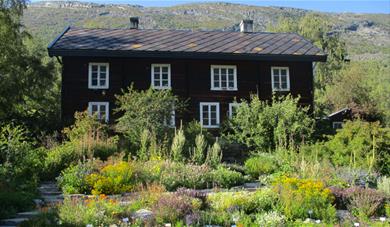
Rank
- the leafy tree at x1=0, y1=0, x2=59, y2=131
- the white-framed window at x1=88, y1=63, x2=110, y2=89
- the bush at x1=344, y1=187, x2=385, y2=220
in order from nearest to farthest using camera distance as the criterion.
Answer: the bush at x1=344, y1=187, x2=385, y2=220 → the leafy tree at x1=0, y1=0, x2=59, y2=131 → the white-framed window at x1=88, y1=63, x2=110, y2=89

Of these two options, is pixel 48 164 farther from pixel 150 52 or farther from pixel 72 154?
pixel 150 52

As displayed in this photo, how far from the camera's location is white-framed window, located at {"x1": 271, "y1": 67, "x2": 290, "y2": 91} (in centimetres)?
2708

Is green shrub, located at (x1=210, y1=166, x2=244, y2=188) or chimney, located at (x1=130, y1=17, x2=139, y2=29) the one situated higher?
chimney, located at (x1=130, y1=17, x2=139, y2=29)

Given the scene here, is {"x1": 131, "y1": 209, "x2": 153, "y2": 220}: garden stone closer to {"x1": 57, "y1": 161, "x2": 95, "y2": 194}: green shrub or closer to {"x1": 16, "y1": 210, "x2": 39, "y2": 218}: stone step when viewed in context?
{"x1": 16, "y1": 210, "x2": 39, "y2": 218}: stone step

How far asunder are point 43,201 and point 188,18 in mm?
139493

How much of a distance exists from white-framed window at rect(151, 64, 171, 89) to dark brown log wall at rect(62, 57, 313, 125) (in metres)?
0.19

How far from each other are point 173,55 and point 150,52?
122 cm

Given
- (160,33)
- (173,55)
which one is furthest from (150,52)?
(160,33)

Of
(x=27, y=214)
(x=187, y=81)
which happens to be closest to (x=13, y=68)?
(x=187, y=81)

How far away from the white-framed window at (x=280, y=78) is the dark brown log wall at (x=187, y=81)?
218 mm

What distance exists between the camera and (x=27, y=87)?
1110 inches

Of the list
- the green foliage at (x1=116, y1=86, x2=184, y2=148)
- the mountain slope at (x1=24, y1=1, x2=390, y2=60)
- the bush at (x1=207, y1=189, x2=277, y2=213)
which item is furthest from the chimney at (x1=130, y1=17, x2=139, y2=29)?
the mountain slope at (x1=24, y1=1, x2=390, y2=60)

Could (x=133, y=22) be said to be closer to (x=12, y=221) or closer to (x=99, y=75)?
(x=99, y=75)

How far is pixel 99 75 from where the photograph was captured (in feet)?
85.1
